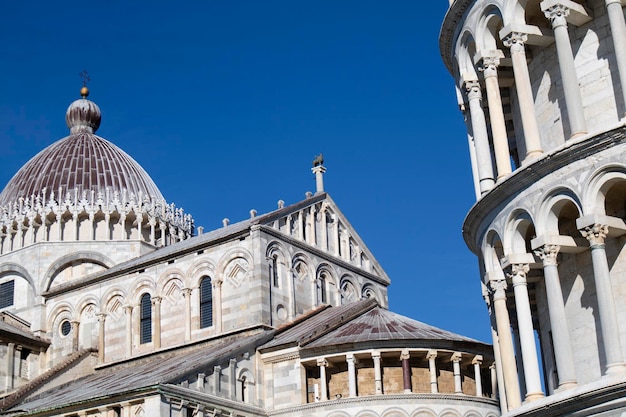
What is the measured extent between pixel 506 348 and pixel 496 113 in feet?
15.4

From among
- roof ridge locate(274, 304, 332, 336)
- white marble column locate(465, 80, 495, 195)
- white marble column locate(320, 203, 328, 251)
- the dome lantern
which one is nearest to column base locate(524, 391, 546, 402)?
white marble column locate(465, 80, 495, 195)

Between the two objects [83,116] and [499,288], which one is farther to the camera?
[83,116]

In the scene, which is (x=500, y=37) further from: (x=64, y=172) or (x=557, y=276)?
(x=64, y=172)

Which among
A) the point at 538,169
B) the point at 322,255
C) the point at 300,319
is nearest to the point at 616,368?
the point at 538,169

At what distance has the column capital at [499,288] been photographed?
19.8m

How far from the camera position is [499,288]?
784 inches

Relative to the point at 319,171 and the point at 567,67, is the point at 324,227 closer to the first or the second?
the point at 319,171

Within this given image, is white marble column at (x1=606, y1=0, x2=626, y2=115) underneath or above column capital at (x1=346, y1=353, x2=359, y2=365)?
above

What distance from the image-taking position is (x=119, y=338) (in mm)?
38656

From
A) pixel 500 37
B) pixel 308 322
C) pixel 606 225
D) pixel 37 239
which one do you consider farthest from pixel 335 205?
pixel 606 225

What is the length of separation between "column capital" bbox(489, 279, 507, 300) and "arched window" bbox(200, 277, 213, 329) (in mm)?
17788

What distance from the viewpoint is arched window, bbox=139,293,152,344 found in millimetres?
38031

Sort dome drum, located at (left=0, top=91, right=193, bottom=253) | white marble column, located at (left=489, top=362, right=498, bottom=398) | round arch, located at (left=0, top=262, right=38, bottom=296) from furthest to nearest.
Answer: dome drum, located at (left=0, top=91, right=193, bottom=253), round arch, located at (left=0, top=262, right=38, bottom=296), white marble column, located at (left=489, top=362, right=498, bottom=398)

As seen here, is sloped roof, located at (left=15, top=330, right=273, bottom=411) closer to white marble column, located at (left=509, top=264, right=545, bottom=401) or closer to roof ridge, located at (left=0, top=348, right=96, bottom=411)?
roof ridge, located at (left=0, top=348, right=96, bottom=411)
